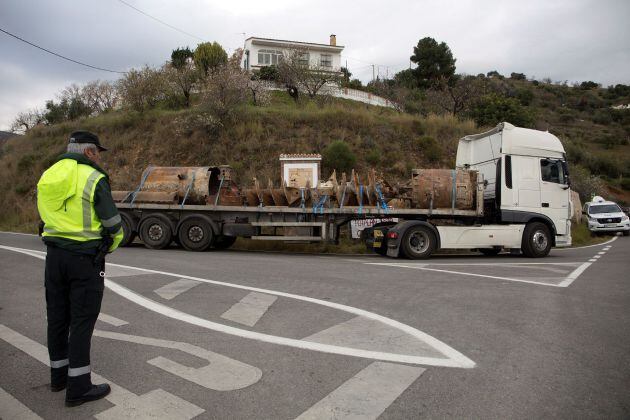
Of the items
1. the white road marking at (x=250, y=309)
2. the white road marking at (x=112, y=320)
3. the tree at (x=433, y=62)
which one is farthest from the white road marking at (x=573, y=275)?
the tree at (x=433, y=62)

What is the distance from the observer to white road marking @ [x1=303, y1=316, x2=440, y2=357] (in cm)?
432

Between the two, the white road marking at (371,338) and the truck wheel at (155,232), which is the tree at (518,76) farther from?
the white road marking at (371,338)

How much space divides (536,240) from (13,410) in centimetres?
1218

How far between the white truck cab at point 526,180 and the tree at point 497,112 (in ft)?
71.6

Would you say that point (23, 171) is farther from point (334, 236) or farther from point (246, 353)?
point (246, 353)

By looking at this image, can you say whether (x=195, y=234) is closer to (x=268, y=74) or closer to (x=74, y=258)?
(x=74, y=258)

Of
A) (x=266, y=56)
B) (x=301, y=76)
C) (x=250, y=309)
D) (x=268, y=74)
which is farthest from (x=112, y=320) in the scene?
(x=266, y=56)

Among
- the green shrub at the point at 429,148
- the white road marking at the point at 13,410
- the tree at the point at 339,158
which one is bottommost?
the white road marking at the point at 13,410

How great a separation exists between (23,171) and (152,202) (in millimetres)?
21677

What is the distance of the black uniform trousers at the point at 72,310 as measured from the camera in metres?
3.32

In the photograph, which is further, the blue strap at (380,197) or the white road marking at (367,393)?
the blue strap at (380,197)

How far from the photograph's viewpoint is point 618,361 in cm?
416

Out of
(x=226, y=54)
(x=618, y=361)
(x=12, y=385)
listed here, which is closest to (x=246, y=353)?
(x=12, y=385)

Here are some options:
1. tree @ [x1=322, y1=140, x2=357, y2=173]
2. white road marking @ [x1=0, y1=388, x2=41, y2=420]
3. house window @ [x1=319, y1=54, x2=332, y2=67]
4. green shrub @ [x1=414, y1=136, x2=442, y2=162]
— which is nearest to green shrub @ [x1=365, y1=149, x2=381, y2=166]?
tree @ [x1=322, y1=140, x2=357, y2=173]
